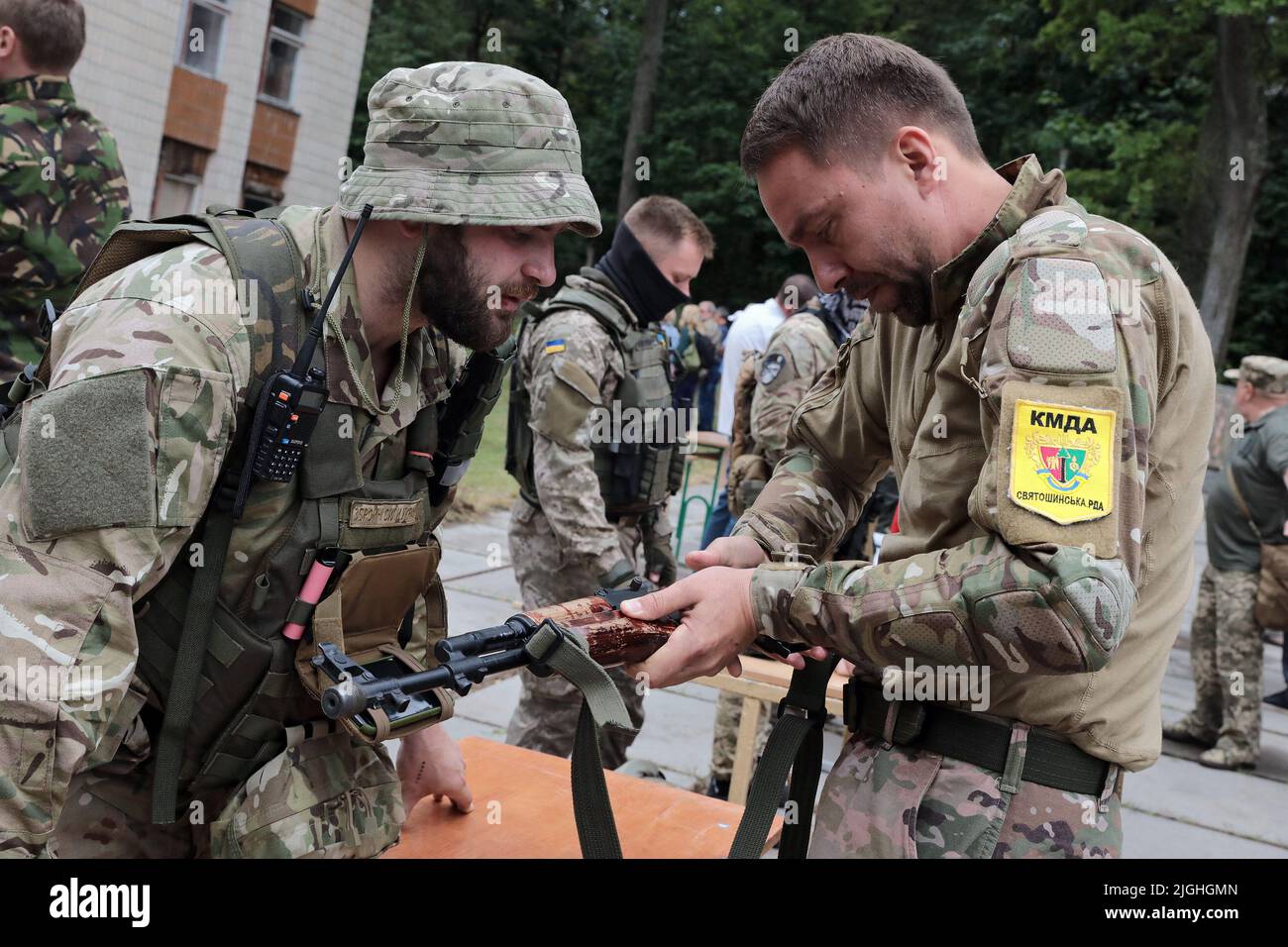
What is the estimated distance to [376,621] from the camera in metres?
2.47

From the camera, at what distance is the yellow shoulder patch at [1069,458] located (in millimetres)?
1703

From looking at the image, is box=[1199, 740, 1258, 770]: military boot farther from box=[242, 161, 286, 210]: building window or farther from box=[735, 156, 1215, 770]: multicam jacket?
box=[242, 161, 286, 210]: building window

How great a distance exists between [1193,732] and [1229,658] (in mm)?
540

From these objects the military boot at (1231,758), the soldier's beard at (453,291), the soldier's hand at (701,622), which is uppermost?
the soldier's beard at (453,291)

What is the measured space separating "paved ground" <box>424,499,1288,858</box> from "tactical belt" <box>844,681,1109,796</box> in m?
3.34

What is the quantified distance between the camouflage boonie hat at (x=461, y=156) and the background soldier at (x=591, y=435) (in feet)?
6.64

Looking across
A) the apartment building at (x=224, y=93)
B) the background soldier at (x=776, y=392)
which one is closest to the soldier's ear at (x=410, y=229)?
the background soldier at (x=776, y=392)

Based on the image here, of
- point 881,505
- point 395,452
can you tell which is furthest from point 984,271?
point 881,505

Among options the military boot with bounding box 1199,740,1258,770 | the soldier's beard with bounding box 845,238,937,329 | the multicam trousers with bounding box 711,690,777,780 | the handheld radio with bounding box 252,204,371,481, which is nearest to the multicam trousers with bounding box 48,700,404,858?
the handheld radio with bounding box 252,204,371,481

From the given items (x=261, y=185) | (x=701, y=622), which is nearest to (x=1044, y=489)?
(x=701, y=622)

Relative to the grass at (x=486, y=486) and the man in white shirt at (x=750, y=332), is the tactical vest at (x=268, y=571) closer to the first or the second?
the man in white shirt at (x=750, y=332)

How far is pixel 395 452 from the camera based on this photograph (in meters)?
2.53

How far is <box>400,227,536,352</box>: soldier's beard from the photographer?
233cm

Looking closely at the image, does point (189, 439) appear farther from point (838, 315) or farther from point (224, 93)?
point (224, 93)
